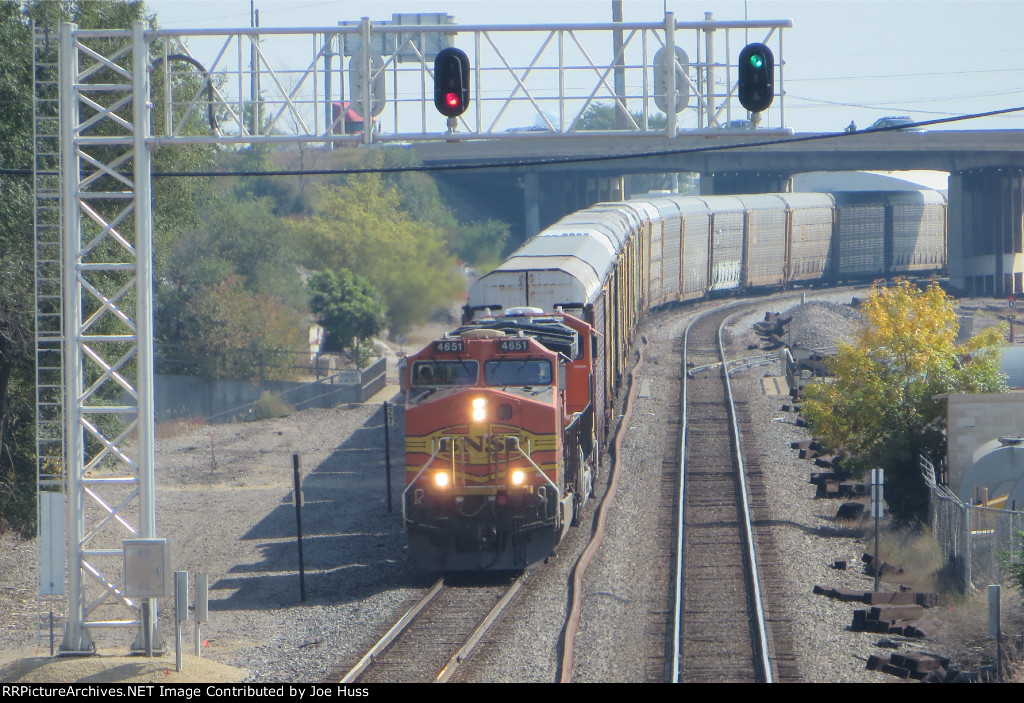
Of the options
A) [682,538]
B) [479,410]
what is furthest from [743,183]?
[479,410]

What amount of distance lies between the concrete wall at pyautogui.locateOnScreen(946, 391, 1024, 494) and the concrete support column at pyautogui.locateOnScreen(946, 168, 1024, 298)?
151 feet

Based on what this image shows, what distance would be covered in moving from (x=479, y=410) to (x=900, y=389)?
11.6 m

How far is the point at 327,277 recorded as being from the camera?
44531 millimetres

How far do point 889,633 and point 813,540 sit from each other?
15.2ft

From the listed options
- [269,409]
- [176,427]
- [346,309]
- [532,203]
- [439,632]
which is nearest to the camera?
[439,632]

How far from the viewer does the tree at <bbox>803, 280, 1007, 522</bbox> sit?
21.9 m

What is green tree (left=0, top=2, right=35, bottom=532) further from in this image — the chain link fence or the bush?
the bush

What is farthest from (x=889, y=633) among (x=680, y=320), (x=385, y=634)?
(x=680, y=320)

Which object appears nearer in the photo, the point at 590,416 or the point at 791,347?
the point at 590,416

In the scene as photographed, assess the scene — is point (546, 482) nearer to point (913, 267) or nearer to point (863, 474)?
point (863, 474)

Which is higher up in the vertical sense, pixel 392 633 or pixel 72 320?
pixel 72 320

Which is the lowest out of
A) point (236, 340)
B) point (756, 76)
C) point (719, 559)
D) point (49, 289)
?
point (719, 559)

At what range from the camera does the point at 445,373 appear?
51.6 ft

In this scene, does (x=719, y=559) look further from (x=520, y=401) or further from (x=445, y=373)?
(x=445, y=373)
